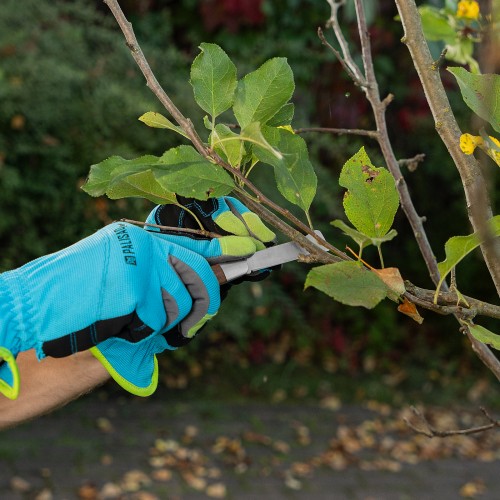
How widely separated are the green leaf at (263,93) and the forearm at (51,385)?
2.07 feet

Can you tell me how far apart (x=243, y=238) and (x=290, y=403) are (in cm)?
368

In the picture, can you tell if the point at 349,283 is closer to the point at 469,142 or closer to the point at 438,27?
the point at 469,142

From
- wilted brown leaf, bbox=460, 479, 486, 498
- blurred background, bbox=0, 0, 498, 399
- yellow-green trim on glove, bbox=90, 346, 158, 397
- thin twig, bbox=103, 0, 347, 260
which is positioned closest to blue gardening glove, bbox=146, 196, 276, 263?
thin twig, bbox=103, 0, 347, 260

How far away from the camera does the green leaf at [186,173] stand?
88cm

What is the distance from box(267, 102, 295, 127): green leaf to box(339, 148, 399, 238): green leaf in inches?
4.8

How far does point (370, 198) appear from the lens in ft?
3.00

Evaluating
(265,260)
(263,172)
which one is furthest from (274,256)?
(263,172)

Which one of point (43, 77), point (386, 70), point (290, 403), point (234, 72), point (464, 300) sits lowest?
point (290, 403)

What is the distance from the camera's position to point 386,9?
496cm

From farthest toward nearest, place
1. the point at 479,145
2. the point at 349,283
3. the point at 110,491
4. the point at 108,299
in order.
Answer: the point at 110,491 → the point at 108,299 → the point at 479,145 → the point at 349,283

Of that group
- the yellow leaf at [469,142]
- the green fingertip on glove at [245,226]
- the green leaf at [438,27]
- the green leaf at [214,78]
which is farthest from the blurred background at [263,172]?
the yellow leaf at [469,142]

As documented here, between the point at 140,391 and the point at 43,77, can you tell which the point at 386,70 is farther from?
the point at 140,391

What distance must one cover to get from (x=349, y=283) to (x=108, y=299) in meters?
0.44

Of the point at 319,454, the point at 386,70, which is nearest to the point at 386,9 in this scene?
the point at 386,70
